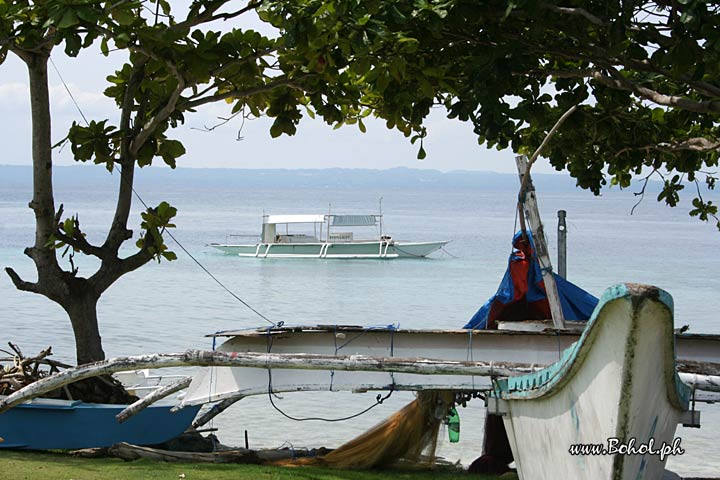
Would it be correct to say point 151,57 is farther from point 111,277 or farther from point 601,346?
point 601,346

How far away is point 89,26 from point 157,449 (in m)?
3.74

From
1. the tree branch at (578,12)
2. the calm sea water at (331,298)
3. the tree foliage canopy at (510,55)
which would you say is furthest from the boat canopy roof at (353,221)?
the tree branch at (578,12)

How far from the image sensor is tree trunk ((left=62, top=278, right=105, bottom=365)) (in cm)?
920

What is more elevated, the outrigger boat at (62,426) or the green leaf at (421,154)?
the green leaf at (421,154)

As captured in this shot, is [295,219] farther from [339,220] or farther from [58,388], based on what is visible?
[58,388]

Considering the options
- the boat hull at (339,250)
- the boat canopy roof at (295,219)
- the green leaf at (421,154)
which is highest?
the green leaf at (421,154)

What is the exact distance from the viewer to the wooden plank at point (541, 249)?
9461mm

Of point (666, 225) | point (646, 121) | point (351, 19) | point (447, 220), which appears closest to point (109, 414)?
point (351, 19)

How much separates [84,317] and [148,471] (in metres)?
1.94

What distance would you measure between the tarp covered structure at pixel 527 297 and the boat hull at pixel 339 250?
32470 millimetres

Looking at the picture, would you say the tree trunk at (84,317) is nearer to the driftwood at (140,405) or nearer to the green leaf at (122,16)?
the driftwood at (140,405)

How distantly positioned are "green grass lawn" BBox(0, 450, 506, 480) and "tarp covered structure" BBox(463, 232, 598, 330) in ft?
5.38

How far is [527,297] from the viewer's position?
32.5ft

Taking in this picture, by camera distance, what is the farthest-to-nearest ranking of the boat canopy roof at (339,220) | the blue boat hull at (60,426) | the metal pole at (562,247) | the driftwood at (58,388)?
the boat canopy roof at (339,220)
the metal pole at (562,247)
the driftwood at (58,388)
the blue boat hull at (60,426)
